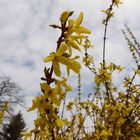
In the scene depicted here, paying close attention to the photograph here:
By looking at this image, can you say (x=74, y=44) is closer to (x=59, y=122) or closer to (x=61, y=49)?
(x=61, y=49)

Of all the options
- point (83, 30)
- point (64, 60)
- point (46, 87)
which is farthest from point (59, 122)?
point (83, 30)

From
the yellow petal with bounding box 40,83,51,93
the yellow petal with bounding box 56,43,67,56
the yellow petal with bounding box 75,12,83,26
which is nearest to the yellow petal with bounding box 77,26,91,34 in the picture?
the yellow petal with bounding box 75,12,83,26

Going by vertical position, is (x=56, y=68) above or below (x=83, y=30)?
below

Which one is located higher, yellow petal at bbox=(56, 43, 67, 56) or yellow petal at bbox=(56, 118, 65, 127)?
yellow petal at bbox=(56, 43, 67, 56)

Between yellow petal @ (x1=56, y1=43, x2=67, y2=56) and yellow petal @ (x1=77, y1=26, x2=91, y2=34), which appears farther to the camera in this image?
yellow petal @ (x1=77, y1=26, x2=91, y2=34)

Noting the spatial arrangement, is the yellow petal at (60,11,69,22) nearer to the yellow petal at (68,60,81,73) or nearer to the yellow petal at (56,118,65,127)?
the yellow petal at (68,60,81,73)

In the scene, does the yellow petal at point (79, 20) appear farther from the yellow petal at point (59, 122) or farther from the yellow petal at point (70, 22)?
the yellow petal at point (59, 122)

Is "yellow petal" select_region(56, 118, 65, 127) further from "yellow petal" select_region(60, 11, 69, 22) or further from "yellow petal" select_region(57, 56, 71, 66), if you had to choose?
"yellow petal" select_region(60, 11, 69, 22)

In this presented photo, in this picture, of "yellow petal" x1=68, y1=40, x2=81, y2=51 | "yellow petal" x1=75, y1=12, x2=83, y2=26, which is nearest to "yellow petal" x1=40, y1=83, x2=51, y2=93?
"yellow petal" x1=68, y1=40, x2=81, y2=51

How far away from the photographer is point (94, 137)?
304cm

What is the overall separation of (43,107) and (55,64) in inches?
7.4

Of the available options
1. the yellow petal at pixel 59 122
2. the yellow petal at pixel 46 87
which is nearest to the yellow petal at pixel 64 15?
the yellow petal at pixel 46 87

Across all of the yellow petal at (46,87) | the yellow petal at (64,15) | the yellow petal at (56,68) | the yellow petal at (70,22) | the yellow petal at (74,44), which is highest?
the yellow petal at (70,22)

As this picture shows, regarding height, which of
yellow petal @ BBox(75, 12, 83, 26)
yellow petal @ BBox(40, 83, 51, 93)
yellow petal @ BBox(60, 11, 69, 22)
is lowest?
yellow petal @ BBox(40, 83, 51, 93)
